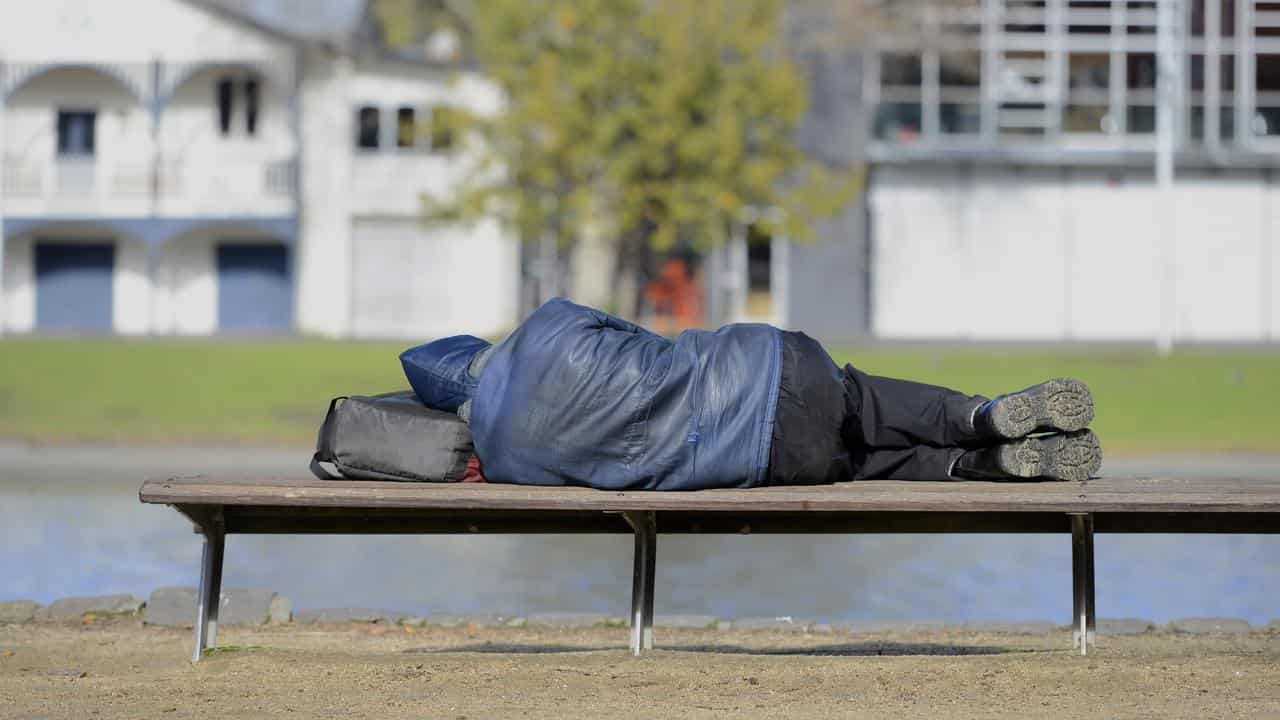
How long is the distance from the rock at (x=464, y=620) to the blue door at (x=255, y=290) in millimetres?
33034

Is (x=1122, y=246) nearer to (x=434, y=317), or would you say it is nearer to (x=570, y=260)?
(x=570, y=260)

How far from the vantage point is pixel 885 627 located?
321 inches

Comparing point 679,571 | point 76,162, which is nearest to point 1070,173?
point 76,162

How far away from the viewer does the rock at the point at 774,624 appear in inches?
321

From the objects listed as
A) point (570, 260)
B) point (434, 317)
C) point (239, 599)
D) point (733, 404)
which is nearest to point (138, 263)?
point (434, 317)

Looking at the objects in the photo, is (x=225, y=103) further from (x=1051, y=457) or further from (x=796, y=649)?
(x=1051, y=457)

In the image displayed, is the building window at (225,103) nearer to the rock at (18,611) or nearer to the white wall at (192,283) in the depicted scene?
the white wall at (192,283)

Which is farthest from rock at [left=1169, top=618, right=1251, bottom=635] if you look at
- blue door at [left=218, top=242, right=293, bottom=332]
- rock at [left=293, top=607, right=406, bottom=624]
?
blue door at [left=218, top=242, right=293, bottom=332]

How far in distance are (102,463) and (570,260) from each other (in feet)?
69.1

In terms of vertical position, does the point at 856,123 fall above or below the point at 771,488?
above

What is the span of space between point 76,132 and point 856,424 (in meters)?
37.6

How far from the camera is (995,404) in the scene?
5.93 m

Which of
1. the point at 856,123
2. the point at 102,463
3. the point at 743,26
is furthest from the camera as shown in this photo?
the point at 856,123

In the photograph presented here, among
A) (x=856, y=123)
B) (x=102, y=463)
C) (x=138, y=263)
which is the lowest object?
(x=102, y=463)
